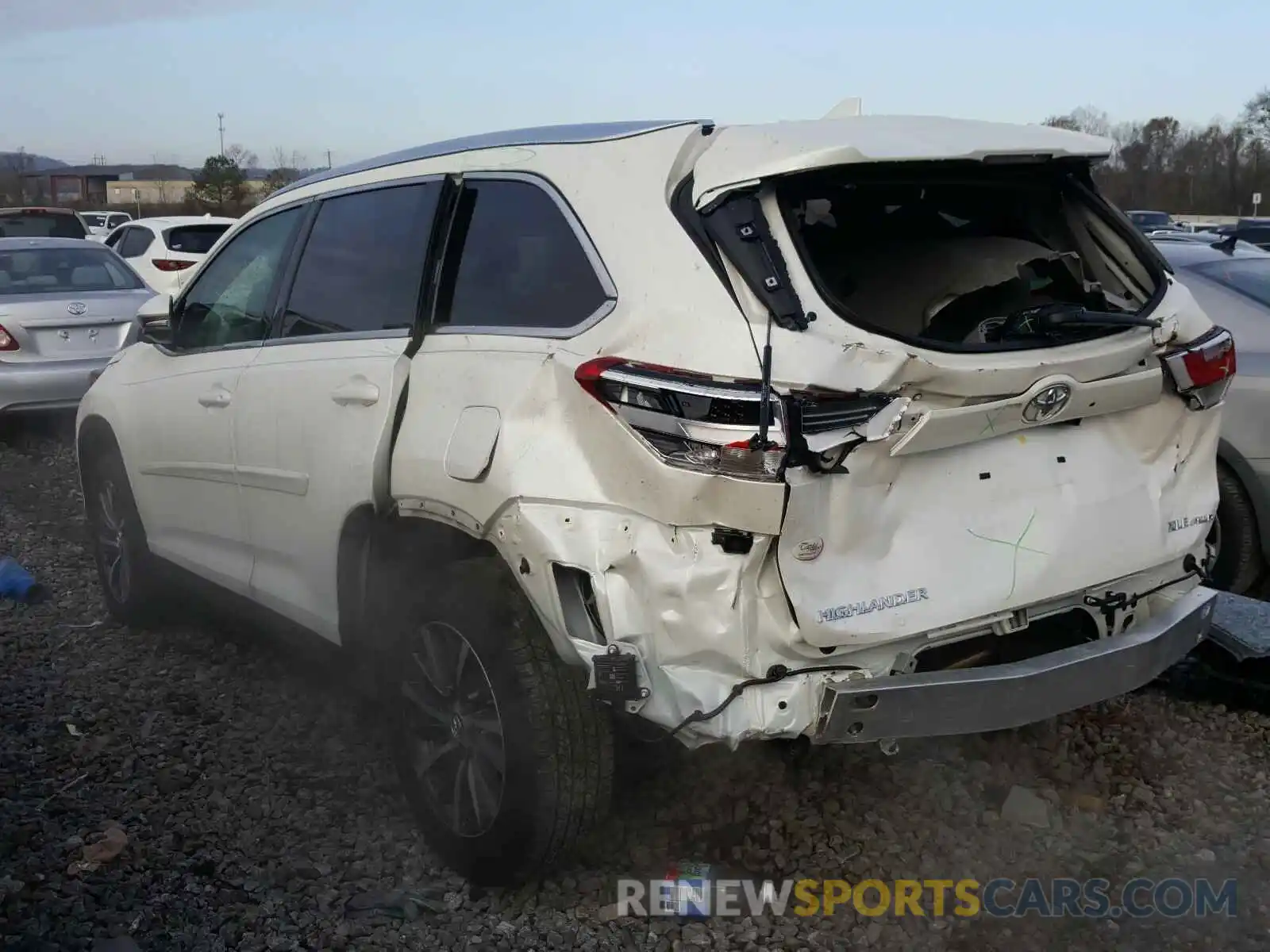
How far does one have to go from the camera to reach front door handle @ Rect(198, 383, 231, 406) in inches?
163

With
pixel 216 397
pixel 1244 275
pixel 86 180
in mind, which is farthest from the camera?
pixel 86 180

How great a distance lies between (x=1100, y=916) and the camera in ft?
9.93

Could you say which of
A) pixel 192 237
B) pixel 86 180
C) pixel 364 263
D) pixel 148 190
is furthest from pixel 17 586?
pixel 148 190

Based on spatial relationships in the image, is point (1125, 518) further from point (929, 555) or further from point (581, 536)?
point (581, 536)

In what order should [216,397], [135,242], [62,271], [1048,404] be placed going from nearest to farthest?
[1048,404] < [216,397] < [62,271] < [135,242]

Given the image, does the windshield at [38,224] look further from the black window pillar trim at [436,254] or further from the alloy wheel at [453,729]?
the alloy wheel at [453,729]

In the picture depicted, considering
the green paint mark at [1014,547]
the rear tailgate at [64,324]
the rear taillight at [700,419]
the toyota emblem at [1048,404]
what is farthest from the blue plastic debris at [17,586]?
the toyota emblem at [1048,404]

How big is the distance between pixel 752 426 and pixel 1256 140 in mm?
67953

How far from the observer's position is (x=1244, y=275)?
546 cm

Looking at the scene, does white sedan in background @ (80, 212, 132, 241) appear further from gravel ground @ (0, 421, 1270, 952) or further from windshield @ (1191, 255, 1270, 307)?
windshield @ (1191, 255, 1270, 307)

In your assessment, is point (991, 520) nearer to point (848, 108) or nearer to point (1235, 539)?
point (848, 108)

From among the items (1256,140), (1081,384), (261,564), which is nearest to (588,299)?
(1081,384)

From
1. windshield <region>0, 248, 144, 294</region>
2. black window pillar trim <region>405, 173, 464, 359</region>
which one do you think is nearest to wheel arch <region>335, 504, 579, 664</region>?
black window pillar trim <region>405, 173, 464, 359</region>

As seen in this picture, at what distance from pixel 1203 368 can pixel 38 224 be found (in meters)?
16.5
